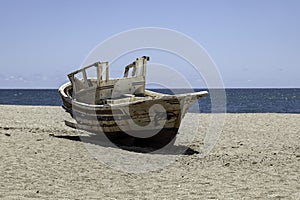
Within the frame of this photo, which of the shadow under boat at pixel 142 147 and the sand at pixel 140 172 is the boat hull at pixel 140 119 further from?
the sand at pixel 140 172

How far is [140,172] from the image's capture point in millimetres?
7309

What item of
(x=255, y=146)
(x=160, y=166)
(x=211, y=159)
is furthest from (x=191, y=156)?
(x=255, y=146)

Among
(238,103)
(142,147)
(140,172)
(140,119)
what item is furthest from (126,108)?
(238,103)

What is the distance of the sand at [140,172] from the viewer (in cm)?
580

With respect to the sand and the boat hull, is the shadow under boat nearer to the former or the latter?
the boat hull

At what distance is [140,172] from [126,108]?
258 centimetres

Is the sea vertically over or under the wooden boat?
under

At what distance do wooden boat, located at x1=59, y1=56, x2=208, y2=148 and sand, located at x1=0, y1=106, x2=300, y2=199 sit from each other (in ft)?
1.95

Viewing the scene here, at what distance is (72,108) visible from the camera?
11.0 meters

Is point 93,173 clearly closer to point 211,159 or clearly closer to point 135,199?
point 135,199

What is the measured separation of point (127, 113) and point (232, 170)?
10.2 ft

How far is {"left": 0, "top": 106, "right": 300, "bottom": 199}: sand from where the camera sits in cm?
580

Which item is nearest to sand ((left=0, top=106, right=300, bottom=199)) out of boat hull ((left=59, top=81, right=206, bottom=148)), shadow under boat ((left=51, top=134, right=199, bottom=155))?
shadow under boat ((left=51, top=134, right=199, bottom=155))

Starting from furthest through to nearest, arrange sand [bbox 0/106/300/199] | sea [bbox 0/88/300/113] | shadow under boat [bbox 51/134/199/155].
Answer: sea [bbox 0/88/300/113], shadow under boat [bbox 51/134/199/155], sand [bbox 0/106/300/199]
